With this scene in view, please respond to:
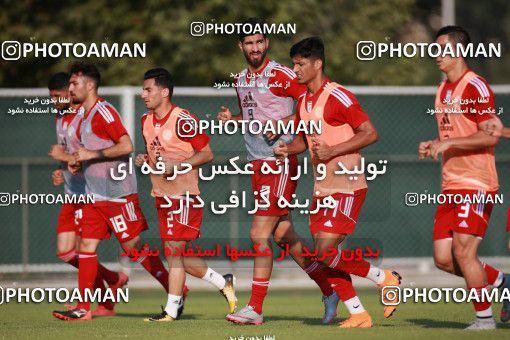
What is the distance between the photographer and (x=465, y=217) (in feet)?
33.7

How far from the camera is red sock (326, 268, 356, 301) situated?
10.7m

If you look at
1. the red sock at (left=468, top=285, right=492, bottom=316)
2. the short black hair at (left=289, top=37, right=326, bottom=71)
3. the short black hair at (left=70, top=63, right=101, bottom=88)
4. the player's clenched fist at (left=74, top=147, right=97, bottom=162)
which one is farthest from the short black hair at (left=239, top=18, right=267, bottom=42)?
the red sock at (left=468, top=285, right=492, bottom=316)

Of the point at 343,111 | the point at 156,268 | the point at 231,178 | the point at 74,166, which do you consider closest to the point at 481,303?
the point at 343,111

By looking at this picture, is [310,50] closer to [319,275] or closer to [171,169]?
[171,169]

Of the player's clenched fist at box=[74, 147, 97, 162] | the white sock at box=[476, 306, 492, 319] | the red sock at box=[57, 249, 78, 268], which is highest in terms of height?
the player's clenched fist at box=[74, 147, 97, 162]

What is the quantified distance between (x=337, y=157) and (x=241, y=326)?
5.34ft

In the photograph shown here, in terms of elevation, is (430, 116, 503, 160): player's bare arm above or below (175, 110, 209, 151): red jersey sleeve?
below

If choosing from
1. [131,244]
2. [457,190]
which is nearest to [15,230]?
[131,244]

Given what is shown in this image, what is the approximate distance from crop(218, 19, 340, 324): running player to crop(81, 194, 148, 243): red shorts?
4.13 ft

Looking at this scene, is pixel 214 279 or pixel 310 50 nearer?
pixel 310 50

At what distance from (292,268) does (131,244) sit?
6.59m

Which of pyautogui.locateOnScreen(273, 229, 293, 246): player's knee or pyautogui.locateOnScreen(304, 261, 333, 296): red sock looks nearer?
pyautogui.locateOnScreen(304, 261, 333, 296): red sock

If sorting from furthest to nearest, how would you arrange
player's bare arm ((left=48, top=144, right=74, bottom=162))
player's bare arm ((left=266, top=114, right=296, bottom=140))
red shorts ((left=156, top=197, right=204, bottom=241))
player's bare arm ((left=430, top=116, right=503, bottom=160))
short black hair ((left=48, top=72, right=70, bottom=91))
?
short black hair ((left=48, top=72, right=70, bottom=91))
player's bare arm ((left=48, top=144, right=74, bottom=162))
red shorts ((left=156, top=197, right=204, bottom=241))
player's bare arm ((left=266, top=114, right=296, bottom=140))
player's bare arm ((left=430, top=116, right=503, bottom=160))

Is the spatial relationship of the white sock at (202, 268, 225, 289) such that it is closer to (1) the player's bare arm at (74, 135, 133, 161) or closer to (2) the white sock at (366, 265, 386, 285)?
(1) the player's bare arm at (74, 135, 133, 161)
